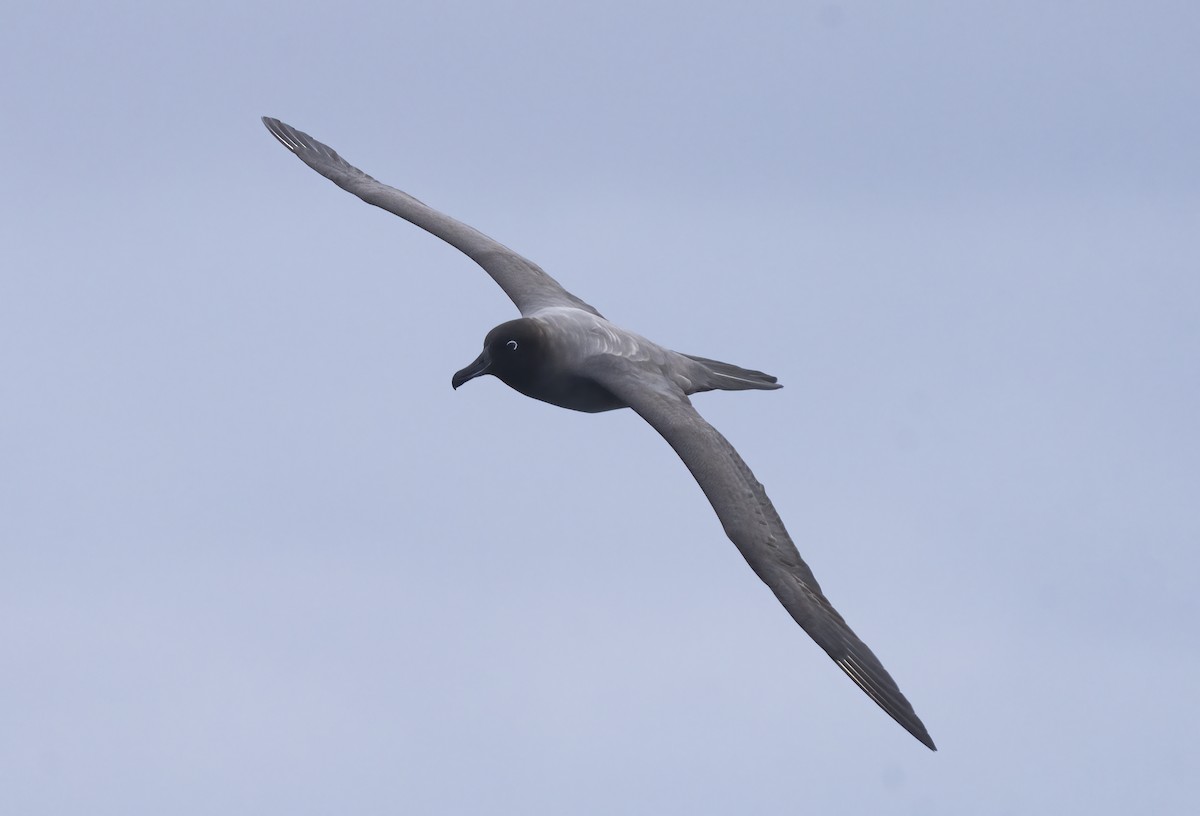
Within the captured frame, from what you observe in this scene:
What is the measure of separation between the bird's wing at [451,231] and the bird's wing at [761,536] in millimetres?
2936

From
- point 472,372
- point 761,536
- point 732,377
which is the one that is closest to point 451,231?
point 472,372

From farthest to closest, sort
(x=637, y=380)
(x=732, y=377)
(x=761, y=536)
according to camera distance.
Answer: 1. (x=732, y=377)
2. (x=637, y=380)
3. (x=761, y=536)

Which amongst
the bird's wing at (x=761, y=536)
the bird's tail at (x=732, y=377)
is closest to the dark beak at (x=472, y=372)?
the bird's wing at (x=761, y=536)

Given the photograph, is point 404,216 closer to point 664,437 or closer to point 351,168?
point 351,168

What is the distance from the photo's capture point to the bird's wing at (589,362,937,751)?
13242 millimetres

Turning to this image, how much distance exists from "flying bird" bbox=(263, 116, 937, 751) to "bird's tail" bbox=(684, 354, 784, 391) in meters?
0.02

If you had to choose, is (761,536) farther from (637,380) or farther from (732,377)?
(732,377)

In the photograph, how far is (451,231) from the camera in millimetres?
19172

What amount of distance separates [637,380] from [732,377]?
1966 millimetres

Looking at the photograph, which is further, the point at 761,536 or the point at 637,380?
the point at 637,380

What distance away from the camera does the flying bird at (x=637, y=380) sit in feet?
44.5

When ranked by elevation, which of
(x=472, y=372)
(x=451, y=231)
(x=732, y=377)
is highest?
(x=451, y=231)

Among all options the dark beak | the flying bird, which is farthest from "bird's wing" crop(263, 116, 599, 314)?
the dark beak

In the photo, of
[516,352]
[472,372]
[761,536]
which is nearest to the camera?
[761,536]
